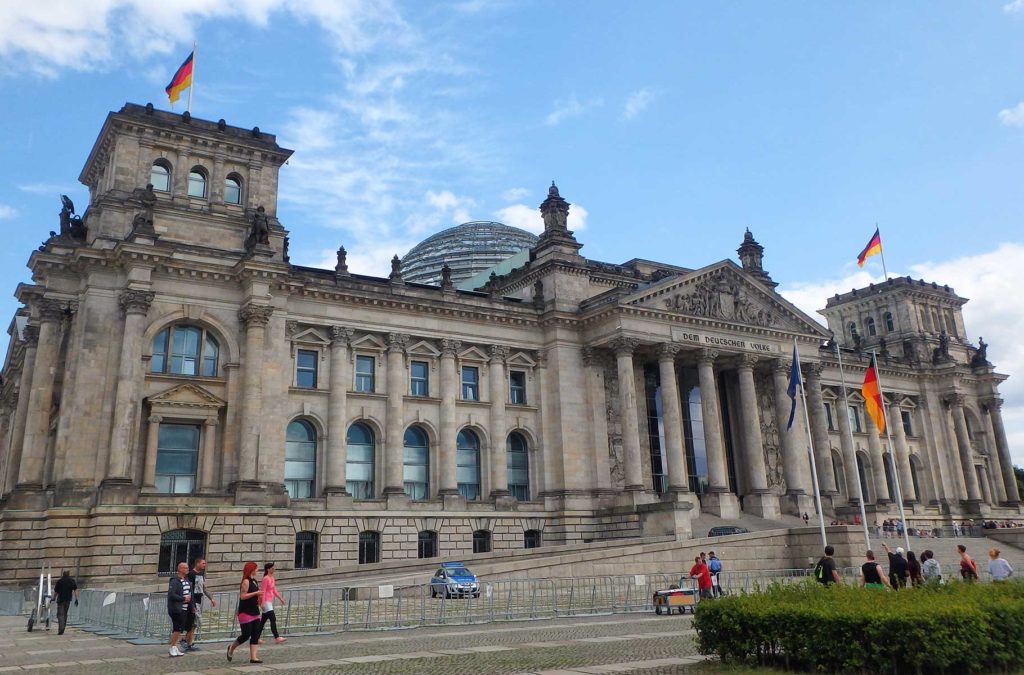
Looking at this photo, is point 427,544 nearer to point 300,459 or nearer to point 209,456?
point 300,459

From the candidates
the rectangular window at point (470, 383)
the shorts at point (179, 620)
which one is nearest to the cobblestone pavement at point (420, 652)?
the shorts at point (179, 620)

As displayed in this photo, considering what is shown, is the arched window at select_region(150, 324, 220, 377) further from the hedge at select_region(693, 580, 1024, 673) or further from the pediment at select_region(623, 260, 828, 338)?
the hedge at select_region(693, 580, 1024, 673)

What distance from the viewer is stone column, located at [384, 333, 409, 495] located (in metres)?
47.8

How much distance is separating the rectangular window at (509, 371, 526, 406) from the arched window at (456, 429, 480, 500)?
369cm

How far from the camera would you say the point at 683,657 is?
53.6 feet

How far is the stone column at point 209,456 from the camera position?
4138 cm

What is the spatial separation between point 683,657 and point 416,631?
9328 millimetres

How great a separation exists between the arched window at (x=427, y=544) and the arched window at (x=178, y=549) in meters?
12.1

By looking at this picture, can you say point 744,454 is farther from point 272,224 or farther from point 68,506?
point 68,506

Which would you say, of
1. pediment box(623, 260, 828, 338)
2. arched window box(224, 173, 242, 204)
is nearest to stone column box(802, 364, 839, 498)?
pediment box(623, 260, 828, 338)

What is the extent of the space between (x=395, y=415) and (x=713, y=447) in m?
20.6

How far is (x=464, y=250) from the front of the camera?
78000mm

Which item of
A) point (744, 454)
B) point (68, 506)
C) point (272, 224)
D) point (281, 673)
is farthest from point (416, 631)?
point (744, 454)

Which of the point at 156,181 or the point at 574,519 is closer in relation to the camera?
the point at 156,181
